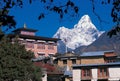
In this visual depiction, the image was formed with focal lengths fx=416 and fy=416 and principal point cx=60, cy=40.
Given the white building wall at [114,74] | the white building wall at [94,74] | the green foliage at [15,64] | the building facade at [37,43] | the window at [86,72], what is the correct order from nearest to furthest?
the green foliage at [15,64]
the white building wall at [114,74]
the white building wall at [94,74]
the window at [86,72]
the building facade at [37,43]

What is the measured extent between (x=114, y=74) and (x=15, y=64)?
84.4 feet

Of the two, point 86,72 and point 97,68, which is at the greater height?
point 97,68

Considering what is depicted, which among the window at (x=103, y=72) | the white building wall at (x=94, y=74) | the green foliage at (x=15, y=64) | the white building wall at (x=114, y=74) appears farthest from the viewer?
the white building wall at (x=94, y=74)

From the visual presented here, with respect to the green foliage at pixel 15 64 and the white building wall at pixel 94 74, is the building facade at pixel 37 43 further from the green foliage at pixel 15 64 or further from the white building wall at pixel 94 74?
the green foliage at pixel 15 64

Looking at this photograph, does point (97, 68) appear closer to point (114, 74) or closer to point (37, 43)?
point (114, 74)

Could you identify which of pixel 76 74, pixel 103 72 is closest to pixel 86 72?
pixel 76 74

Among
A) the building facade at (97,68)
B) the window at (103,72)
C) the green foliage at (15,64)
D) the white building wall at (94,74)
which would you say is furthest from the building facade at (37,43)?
the green foliage at (15,64)

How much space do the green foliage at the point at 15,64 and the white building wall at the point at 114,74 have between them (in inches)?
837

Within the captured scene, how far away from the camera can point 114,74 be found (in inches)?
2712

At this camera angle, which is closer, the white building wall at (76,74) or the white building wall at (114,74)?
the white building wall at (114,74)

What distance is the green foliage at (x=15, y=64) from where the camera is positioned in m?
46.8

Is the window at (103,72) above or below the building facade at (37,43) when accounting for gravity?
below

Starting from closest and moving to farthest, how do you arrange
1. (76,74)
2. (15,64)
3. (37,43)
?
(15,64) < (76,74) < (37,43)

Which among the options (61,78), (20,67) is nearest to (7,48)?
(20,67)
